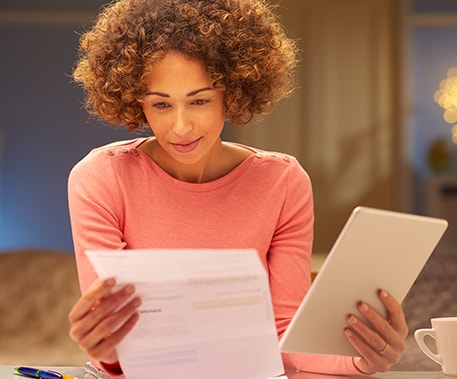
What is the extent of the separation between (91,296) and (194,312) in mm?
134

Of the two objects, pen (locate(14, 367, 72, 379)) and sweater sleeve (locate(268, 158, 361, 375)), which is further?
sweater sleeve (locate(268, 158, 361, 375))

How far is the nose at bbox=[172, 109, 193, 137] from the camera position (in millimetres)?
1542

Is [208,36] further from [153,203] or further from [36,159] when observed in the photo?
[36,159]

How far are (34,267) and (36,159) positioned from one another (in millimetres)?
2265

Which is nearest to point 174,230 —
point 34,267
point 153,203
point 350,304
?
point 153,203

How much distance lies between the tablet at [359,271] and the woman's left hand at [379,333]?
14 millimetres

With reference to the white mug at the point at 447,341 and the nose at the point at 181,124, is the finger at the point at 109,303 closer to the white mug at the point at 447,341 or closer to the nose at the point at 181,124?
the nose at the point at 181,124

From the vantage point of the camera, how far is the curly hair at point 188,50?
5.23 ft

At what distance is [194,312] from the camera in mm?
1217

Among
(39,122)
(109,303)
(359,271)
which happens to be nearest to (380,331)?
(359,271)

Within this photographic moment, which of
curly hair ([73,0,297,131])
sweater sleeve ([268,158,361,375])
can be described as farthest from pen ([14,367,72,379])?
curly hair ([73,0,297,131])

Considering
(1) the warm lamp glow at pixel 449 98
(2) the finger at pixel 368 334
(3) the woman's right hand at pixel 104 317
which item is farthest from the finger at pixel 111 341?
(1) the warm lamp glow at pixel 449 98

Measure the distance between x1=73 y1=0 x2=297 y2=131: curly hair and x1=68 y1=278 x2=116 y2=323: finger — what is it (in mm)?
489

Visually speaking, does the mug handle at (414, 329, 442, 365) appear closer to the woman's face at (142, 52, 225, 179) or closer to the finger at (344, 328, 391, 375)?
the finger at (344, 328, 391, 375)
